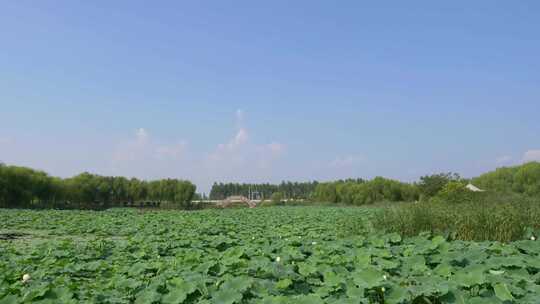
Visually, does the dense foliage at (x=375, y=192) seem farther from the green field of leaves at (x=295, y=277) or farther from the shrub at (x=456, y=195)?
the green field of leaves at (x=295, y=277)

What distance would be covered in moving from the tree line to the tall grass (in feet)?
117

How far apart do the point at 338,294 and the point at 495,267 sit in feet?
5.60

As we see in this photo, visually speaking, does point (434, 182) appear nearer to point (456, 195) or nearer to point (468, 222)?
point (456, 195)

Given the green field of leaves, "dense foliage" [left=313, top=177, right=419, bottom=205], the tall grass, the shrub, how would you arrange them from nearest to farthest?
the green field of leaves < the tall grass < the shrub < "dense foliage" [left=313, top=177, right=419, bottom=205]

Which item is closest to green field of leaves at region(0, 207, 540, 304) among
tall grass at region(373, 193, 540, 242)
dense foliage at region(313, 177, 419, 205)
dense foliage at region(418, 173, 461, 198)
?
tall grass at region(373, 193, 540, 242)

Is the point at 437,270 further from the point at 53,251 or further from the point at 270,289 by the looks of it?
the point at 53,251

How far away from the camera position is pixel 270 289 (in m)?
3.38

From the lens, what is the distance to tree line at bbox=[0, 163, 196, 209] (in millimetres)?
37000

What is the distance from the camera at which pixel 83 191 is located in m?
48.4

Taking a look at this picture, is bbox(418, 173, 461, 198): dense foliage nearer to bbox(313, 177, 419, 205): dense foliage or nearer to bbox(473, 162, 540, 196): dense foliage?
bbox(473, 162, 540, 196): dense foliage

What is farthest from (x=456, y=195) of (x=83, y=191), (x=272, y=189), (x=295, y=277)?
(x=272, y=189)

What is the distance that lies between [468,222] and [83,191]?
47.3 m

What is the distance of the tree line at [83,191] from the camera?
37.0 m

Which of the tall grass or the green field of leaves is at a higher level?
the tall grass
